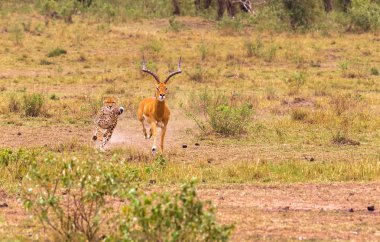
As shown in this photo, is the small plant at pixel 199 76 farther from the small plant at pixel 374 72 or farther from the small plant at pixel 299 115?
the small plant at pixel 299 115

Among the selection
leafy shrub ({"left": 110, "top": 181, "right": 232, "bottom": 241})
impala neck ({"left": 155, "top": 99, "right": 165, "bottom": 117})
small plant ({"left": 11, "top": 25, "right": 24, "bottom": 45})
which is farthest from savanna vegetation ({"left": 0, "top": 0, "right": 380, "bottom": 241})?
impala neck ({"left": 155, "top": 99, "right": 165, "bottom": 117})

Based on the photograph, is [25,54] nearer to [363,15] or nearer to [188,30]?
[188,30]

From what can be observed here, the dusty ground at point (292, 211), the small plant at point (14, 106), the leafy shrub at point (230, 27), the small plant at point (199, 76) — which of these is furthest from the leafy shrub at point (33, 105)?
the leafy shrub at point (230, 27)

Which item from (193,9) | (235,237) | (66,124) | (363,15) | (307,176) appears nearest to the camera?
(235,237)

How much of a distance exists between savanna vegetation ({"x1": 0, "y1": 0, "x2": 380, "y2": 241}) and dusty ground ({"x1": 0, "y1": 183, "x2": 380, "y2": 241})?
19 mm

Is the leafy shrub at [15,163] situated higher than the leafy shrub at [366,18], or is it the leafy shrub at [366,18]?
the leafy shrub at [15,163]

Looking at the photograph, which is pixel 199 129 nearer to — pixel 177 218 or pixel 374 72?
pixel 374 72

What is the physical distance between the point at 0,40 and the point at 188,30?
7748mm

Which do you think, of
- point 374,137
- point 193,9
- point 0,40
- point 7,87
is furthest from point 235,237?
point 193,9

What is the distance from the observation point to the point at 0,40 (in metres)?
25.9

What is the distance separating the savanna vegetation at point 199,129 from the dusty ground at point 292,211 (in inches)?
0.8

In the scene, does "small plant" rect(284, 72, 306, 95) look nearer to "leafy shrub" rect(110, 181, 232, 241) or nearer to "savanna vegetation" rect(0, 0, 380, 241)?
"savanna vegetation" rect(0, 0, 380, 241)

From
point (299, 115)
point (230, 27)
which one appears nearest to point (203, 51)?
point (230, 27)

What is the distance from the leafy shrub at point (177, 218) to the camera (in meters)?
5.53
